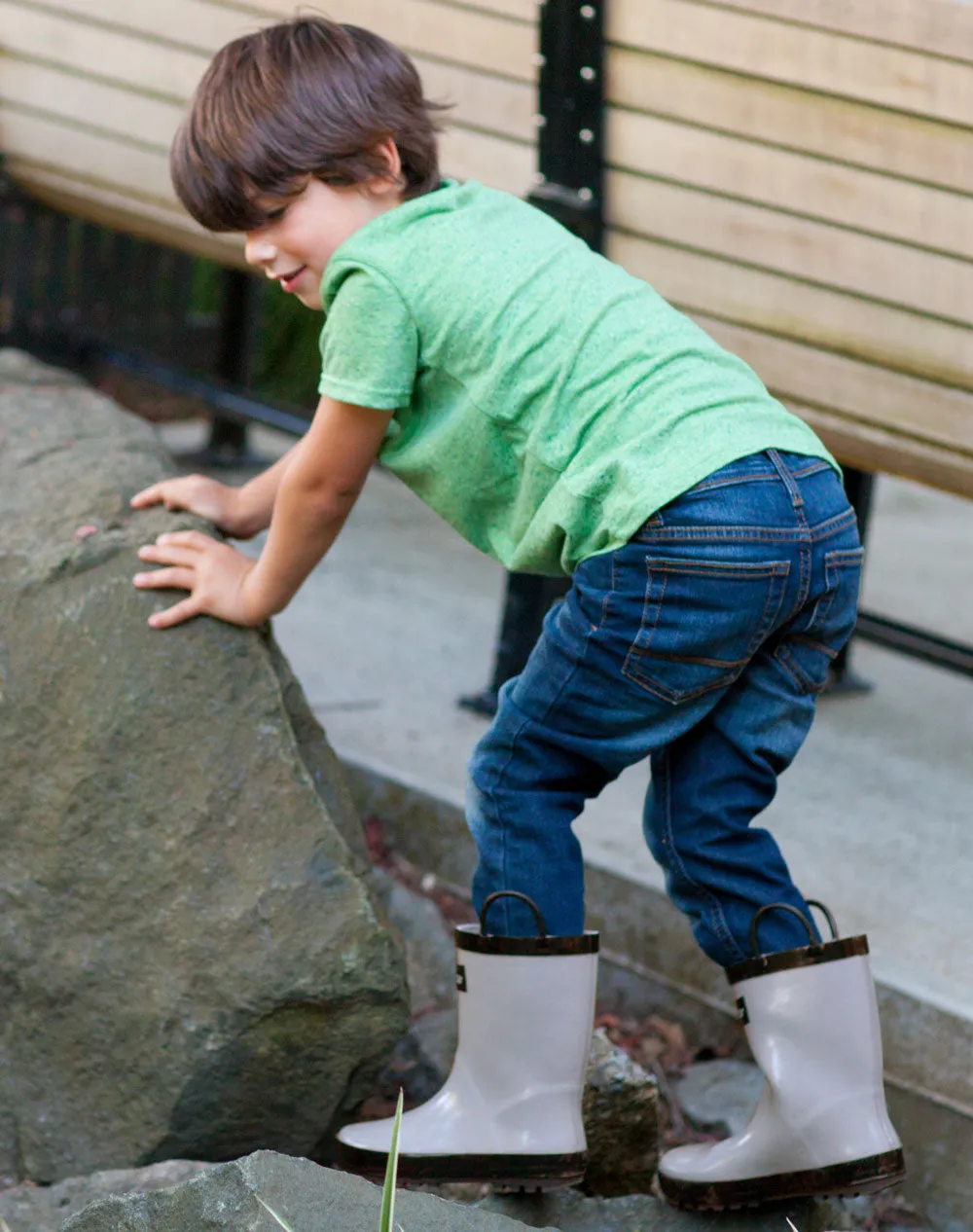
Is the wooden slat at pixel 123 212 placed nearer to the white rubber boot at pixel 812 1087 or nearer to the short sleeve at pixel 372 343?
the short sleeve at pixel 372 343

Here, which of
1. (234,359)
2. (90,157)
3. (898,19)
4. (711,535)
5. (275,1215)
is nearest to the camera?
(275,1215)

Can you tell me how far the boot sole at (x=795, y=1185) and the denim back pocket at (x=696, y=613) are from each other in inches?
22.5

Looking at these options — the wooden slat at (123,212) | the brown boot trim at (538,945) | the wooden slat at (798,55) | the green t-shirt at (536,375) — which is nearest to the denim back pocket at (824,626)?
the green t-shirt at (536,375)

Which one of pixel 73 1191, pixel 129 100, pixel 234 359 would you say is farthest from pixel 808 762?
pixel 234 359

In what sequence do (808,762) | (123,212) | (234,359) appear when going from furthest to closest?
1. (234,359)
2. (123,212)
3. (808,762)

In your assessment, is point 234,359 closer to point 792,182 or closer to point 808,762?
point 808,762

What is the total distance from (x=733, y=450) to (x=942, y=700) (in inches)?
75.5

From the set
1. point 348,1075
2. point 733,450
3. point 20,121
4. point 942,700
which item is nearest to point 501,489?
point 733,450

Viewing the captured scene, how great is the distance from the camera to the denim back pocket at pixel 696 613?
70.0 inches

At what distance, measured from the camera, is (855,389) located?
256 centimetres

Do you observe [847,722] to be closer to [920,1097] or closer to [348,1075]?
[920,1097]

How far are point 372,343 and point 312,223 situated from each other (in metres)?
0.18

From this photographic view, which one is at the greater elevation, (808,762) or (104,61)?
(104,61)

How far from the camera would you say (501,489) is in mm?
1928
